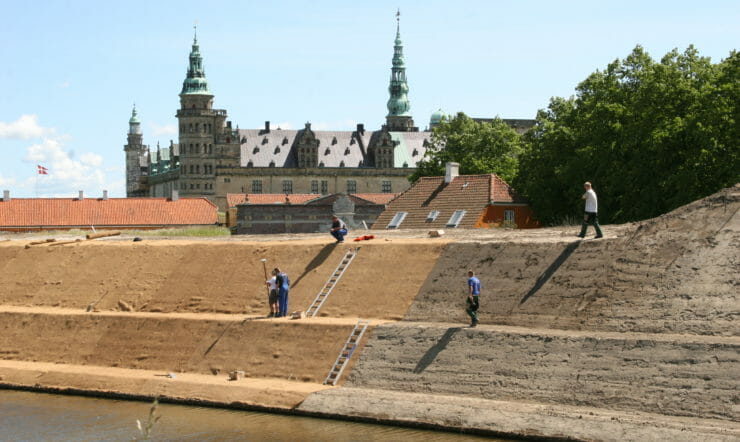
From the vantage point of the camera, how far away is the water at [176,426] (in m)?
30.3

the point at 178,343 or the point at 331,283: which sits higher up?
the point at 331,283

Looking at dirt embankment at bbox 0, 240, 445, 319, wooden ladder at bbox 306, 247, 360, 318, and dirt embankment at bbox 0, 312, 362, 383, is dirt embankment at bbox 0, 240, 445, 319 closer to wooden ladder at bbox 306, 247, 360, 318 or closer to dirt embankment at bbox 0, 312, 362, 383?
wooden ladder at bbox 306, 247, 360, 318

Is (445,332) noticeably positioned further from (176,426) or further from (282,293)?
(176,426)

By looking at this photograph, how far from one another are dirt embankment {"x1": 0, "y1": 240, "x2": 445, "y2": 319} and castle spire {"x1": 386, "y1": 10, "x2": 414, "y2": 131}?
142 meters

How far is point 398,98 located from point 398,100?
52cm

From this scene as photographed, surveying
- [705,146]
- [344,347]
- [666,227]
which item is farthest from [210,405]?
[705,146]

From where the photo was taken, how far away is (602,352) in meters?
30.9

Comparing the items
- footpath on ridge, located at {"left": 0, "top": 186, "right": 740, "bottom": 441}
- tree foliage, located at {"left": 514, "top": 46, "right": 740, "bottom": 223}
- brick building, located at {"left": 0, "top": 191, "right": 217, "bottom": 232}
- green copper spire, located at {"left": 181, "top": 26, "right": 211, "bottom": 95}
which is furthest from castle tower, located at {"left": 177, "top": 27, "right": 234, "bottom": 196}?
footpath on ridge, located at {"left": 0, "top": 186, "right": 740, "bottom": 441}

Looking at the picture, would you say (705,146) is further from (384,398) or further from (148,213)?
(148,213)

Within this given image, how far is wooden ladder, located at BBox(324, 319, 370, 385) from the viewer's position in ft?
114

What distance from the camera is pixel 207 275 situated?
44031 millimetres

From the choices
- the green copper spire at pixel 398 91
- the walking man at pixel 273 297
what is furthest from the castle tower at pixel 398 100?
the walking man at pixel 273 297

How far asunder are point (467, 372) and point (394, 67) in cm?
16519

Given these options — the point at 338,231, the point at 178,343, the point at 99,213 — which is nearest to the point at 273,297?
the point at 178,343
